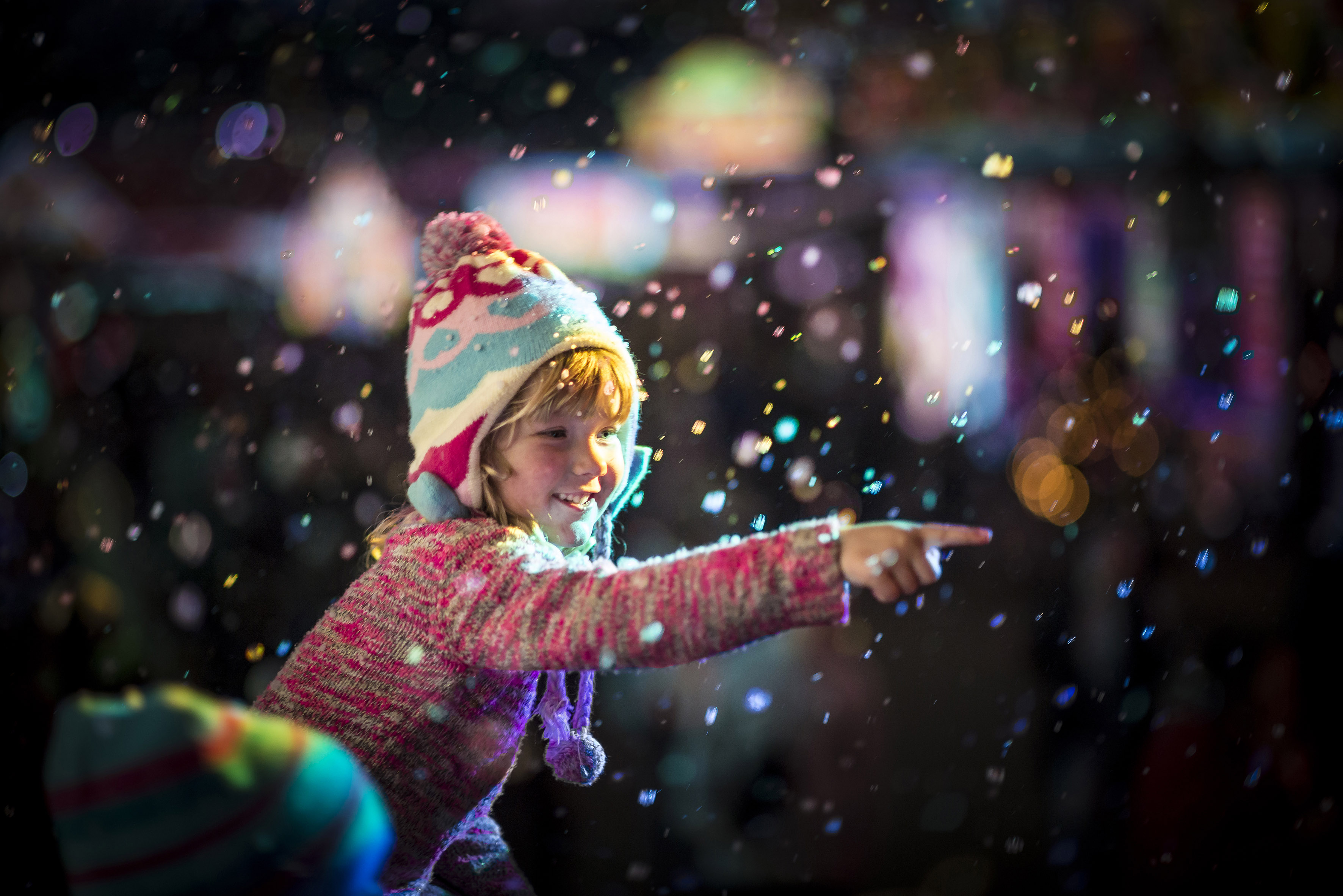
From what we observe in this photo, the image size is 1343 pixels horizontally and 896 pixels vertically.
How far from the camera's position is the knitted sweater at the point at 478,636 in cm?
62

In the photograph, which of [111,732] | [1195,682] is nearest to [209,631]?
[111,732]

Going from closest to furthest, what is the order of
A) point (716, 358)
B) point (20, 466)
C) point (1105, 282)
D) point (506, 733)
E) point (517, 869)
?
1. point (506, 733)
2. point (517, 869)
3. point (20, 466)
4. point (716, 358)
5. point (1105, 282)

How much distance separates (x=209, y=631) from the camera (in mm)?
1613

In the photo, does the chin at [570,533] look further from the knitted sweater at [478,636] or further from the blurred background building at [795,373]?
Answer: the blurred background building at [795,373]

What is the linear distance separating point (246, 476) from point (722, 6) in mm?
1235

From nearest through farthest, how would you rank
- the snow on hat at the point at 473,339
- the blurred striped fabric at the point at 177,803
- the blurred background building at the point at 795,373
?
the blurred striped fabric at the point at 177,803, the snow on hat at the point at 473,339, the blurred background building at the point at 795,373

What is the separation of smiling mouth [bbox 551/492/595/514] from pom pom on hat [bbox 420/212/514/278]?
0.26 meters

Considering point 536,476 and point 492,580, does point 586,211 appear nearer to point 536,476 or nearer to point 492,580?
point 536,476

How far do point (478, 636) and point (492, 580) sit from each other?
0.05 metres

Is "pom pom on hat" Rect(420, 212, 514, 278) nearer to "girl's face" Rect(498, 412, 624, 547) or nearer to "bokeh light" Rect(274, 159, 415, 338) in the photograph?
"girl's face" Rect(498, 412, 624, 547)

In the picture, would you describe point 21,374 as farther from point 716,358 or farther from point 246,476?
point 716,358

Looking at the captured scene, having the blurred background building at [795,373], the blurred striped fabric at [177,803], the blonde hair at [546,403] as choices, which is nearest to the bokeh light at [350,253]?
the blurred background building at [795,373]

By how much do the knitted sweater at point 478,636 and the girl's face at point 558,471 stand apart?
0.05 meters

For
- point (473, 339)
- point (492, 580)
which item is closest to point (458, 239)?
point (473, 339)
